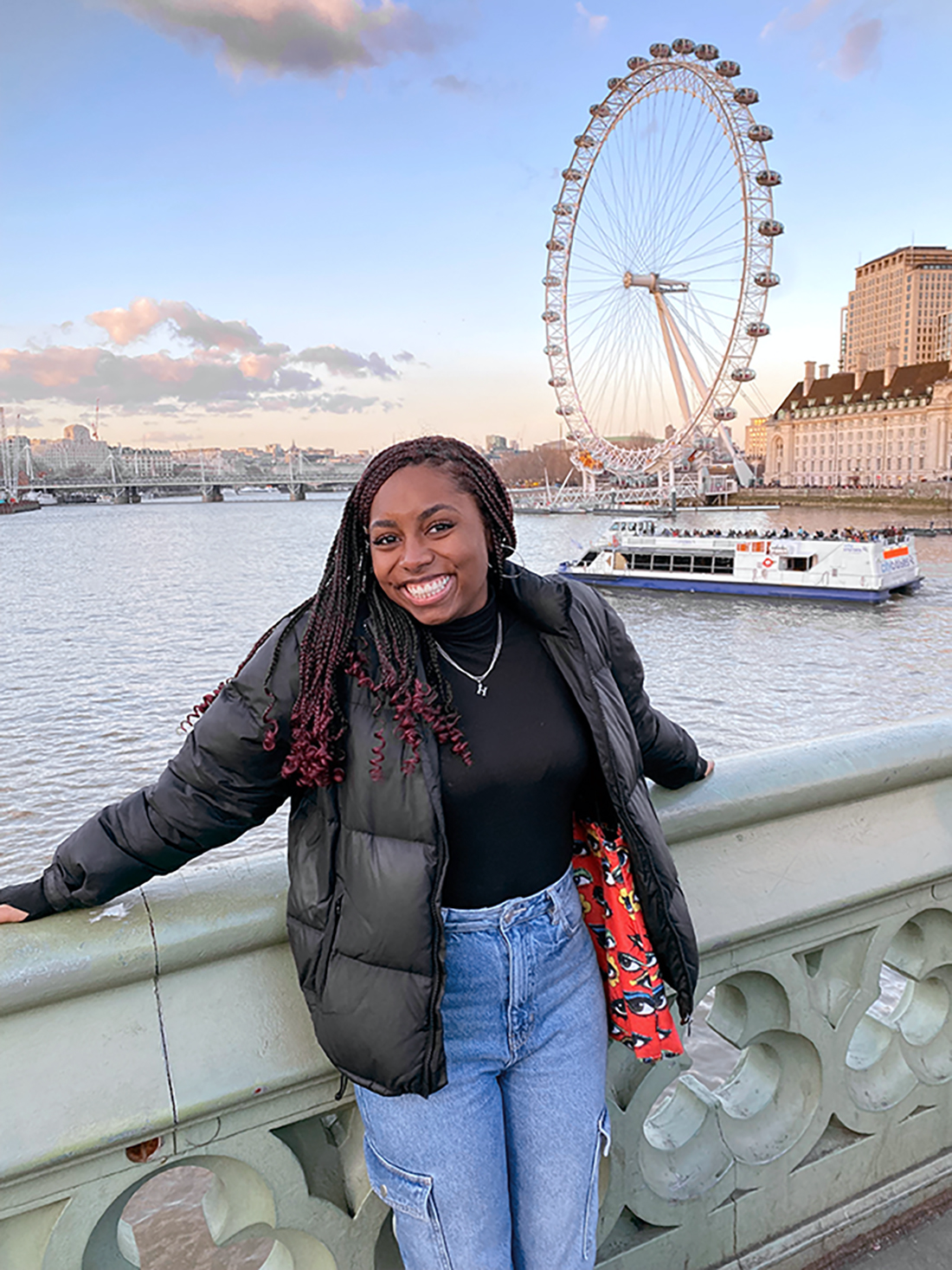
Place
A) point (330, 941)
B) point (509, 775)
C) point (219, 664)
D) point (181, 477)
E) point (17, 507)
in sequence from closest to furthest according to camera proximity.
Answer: point (330, 941) < point (509, 775) < point (219, 664) < point (17, 507) < point (181, 477)

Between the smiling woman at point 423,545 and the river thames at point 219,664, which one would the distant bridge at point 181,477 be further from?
the smiling woman at point 423,545

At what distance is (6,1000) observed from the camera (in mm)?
1049

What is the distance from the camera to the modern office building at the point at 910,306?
4926 inches

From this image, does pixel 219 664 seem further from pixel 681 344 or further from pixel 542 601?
pixel 681 344

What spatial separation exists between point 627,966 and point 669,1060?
21 centimetres

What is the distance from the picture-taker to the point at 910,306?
126625mm

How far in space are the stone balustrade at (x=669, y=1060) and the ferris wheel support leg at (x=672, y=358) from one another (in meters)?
43.9

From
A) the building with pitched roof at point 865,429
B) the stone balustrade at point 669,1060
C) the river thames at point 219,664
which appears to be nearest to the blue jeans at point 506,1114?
the stone balustrade at point 669,1060

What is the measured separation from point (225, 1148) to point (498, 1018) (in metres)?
0.38

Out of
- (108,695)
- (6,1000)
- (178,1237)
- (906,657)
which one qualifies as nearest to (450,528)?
(6,1000)

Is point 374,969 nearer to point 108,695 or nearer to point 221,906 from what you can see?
point 221,906

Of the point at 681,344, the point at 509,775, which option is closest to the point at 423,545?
the point at 509,775

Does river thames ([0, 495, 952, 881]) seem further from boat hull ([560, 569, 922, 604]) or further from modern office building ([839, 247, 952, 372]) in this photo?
modern office building ([839, 247, 952, 372])

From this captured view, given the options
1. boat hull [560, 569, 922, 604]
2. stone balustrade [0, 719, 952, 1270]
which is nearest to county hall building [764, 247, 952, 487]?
boat hull [560, 569, 922, 604]
